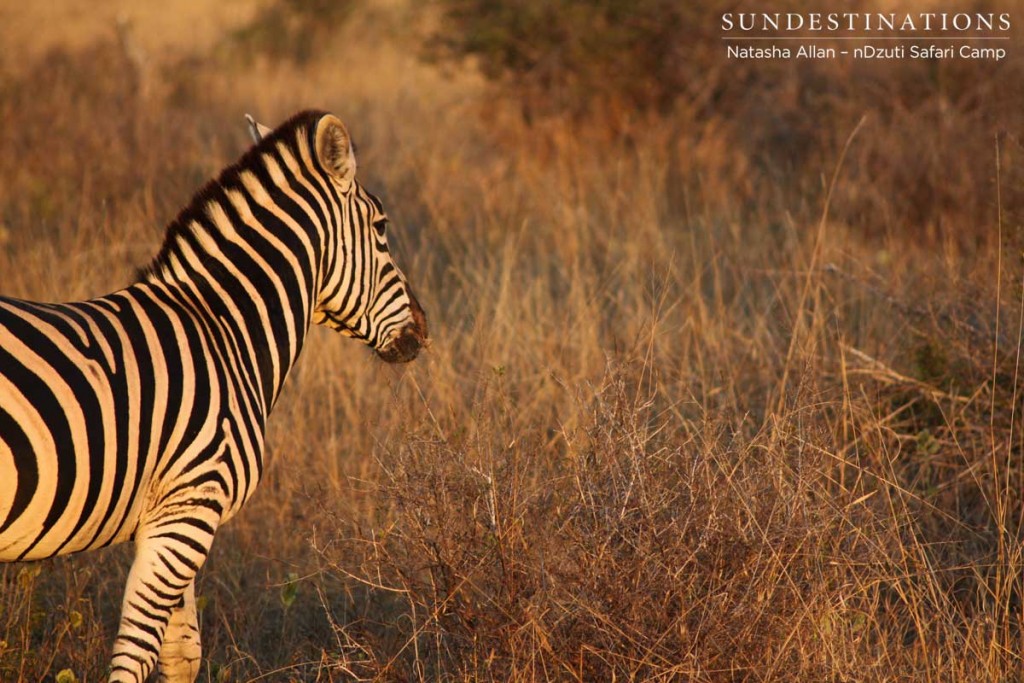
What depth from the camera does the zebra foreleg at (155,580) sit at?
8.61ft

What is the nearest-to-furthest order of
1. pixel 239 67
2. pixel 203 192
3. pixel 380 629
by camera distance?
pixel 203 192
pixel 380 629
pixel 239 67

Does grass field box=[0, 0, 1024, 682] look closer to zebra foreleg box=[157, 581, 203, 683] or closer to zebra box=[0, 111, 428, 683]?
zebra foreleg box=[157, 581, 203, 683]

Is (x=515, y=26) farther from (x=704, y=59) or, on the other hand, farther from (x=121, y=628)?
(x=121, y=628)

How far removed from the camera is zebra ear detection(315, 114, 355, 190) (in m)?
2.97

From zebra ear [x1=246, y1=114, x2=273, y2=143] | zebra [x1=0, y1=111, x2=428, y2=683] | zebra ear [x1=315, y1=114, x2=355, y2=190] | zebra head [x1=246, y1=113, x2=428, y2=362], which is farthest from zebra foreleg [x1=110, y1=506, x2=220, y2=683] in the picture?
zebra ear [x1=246, y1=114, x2=273, y2=143]

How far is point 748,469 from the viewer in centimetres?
296

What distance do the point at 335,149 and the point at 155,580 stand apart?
1222 millimetres

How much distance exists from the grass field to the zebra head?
215 mm

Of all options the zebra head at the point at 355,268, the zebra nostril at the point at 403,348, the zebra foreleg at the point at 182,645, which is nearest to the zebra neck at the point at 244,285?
the zebra head at the point at 355,268

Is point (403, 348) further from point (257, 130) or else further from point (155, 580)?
point (155, 580)

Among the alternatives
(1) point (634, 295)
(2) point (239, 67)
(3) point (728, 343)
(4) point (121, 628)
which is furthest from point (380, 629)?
(2) point (239, 67)

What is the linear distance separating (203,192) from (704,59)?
275 inches

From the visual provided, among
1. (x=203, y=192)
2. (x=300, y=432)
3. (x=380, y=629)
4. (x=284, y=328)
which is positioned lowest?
(x=380, y=629)

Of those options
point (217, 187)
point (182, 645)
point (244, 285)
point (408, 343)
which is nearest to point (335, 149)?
point (217, 187)
